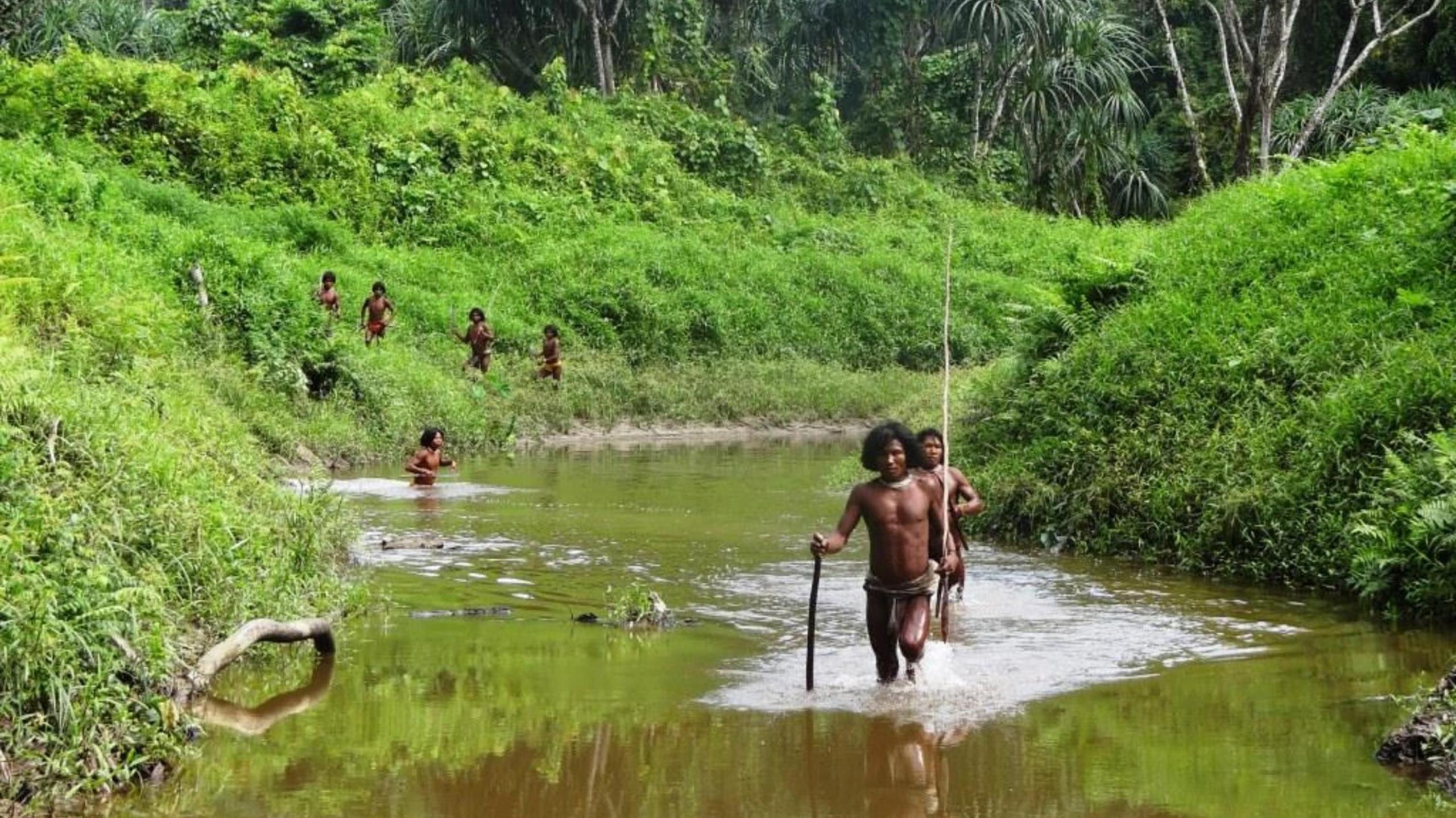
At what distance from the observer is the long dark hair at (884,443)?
338 inches

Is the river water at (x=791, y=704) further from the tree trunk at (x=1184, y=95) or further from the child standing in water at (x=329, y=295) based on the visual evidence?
the tree trunk at (x=1184, y=95)

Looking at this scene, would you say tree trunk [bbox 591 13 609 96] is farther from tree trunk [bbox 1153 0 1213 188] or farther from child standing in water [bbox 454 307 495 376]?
child standing in water [bbox 454 307 495 376]

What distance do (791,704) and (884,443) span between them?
137 centimetres

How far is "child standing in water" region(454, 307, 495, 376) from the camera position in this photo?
2308 centimetres

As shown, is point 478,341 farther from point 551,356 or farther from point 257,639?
point 257,639

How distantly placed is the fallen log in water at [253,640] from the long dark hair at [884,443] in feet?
9.48

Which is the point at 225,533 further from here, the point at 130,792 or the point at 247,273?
the point at 247,273

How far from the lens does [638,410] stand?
2545cm

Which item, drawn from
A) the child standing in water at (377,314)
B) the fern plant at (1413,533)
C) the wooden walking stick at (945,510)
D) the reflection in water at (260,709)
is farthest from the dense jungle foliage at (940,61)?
the reflection in water at (260,709)

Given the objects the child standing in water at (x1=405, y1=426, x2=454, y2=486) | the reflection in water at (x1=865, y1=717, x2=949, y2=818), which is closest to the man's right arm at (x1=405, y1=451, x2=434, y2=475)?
the child standing in water at (x1=405, y1=426, x2=454, y2=486)

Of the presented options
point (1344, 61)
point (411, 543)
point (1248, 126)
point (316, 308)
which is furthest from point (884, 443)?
point (1344, 61)

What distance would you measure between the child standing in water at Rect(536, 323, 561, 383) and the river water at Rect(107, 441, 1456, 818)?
11074 millimetres

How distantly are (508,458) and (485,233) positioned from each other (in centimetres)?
892

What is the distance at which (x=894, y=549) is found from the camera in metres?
8.49
